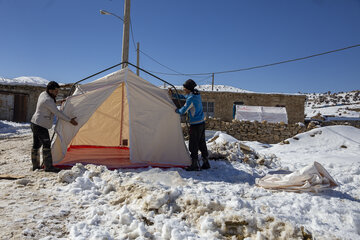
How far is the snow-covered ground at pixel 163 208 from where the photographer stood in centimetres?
214

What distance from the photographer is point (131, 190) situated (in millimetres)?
2994

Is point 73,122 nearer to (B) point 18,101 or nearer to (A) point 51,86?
(A) point 51,86

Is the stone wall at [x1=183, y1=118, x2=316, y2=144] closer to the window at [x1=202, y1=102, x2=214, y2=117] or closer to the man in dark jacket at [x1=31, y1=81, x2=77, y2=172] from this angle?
the window at [x1=202, y1=102, x2=214, y2=117]

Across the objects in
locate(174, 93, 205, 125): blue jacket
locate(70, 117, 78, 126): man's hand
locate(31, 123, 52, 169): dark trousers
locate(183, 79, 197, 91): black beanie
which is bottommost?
locate(31, 123, 52, 169): dark trousers

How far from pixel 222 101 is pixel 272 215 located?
14.3 m

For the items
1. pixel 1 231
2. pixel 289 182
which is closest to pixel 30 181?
pixel 1 231

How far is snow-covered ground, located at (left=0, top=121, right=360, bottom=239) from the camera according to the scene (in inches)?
84.2

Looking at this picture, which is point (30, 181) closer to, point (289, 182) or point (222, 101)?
point (289, 182)

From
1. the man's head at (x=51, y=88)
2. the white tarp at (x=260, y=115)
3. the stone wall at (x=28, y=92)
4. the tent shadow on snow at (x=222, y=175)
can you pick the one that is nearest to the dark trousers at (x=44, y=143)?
the man's head at (x=51, y=88)

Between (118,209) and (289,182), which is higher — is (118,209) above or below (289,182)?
below

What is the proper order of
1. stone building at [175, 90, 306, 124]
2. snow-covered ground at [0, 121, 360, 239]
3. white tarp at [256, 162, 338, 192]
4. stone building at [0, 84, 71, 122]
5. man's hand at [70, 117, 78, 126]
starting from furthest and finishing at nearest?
stone building at [175, 90, 306, 124] < stone building at [0, 84, 71, 122] < man's hand at [70, 117, 78, 126] < white tarp at [256, 162, 338, 192] < snow-covered ground at [0, 121, 360, 239]

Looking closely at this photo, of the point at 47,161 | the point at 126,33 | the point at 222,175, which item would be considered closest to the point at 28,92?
the point at 126,33

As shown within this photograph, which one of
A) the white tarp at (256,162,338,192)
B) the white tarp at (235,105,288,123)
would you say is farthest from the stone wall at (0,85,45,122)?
the white tarp at (256,162,338,192)

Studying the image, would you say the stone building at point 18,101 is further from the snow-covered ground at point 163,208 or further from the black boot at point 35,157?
the snow-covered ground at point 163,208
